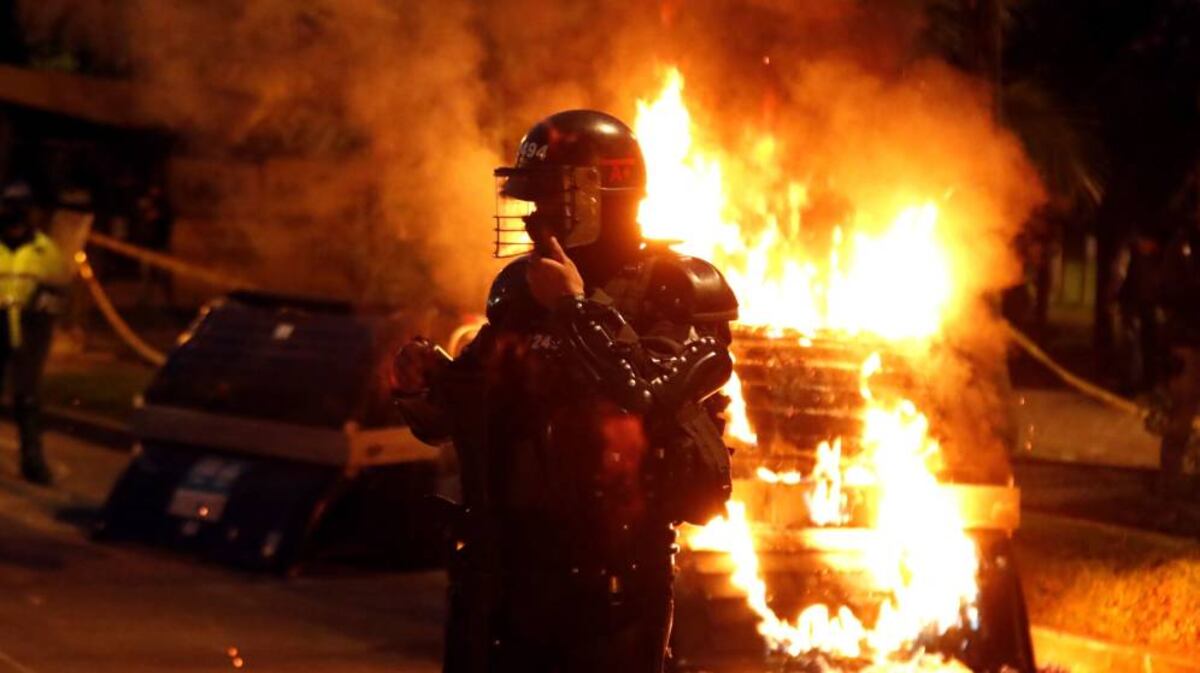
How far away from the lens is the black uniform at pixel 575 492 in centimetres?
409

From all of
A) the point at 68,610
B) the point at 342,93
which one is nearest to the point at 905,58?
the point at 342,93

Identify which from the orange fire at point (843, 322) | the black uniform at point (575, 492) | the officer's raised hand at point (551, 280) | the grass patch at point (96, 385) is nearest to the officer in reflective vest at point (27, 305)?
the grass patch at point (96, 385)

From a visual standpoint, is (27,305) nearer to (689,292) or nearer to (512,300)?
(512,300)

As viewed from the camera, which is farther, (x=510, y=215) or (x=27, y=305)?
(x=27, y=305)

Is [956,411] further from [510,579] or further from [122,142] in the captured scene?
[122,142]

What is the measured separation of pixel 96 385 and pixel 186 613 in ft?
29.1

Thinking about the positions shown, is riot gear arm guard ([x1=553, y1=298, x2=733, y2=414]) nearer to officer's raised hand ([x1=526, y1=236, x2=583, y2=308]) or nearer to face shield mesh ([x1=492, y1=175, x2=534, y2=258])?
officer's raised hand ([x1=526, y1=236, x2=583, y2=308])

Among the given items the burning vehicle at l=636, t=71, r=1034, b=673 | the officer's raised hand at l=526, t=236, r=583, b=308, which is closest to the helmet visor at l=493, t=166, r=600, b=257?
the officer's raised hand at l=526, t=236, r=583, b=308

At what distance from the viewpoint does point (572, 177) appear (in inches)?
168

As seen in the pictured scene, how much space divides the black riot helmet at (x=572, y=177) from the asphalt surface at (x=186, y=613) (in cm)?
345

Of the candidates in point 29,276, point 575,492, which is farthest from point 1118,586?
point 29,276

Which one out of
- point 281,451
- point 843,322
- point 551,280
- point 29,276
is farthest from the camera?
point 29,276

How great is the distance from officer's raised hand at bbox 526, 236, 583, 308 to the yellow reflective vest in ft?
27.0

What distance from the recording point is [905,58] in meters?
8.80
